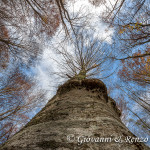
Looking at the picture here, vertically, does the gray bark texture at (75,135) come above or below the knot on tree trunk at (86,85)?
below

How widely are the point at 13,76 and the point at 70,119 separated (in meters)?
6.30

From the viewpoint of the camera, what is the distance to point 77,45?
5.86 m

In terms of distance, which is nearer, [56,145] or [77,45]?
[56,145]

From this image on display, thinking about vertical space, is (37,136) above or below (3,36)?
below

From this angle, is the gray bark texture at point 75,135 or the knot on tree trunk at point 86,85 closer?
the gray bark texture at point 75,135

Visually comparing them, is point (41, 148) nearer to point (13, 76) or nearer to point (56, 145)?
point (56, 145)

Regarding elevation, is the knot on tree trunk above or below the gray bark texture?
above

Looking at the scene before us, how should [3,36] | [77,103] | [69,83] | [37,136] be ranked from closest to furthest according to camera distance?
[37,136] → [77,103] → [69,83] → [3,36]

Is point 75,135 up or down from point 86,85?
down

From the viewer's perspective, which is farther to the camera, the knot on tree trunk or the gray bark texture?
the knot on tree trunk

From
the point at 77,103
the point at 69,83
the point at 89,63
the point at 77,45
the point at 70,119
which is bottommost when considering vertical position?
the point at 70,119

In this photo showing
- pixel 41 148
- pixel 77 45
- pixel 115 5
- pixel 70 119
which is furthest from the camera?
pixel 77 45

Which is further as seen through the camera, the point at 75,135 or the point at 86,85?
the point at 86,85

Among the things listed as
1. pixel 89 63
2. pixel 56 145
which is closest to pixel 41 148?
pixel 56 145
